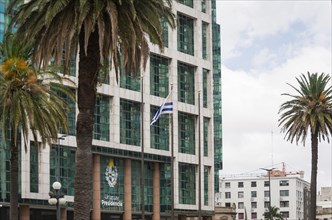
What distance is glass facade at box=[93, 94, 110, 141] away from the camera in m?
91.9

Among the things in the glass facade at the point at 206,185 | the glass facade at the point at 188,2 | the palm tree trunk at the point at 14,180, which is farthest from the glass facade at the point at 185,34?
the palm tree trunk at the point at 14,180

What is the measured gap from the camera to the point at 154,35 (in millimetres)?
36781

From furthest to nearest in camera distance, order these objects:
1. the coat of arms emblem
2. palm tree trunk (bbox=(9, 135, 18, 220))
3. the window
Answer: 1. the window
2. the coat of arms emblem
3. palm tree trunk (bbox=(9, 135, 18, 220))

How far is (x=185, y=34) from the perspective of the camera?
349ft

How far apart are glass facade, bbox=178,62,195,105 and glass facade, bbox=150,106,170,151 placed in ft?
14.2

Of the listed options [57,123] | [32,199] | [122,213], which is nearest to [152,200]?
[122,213]

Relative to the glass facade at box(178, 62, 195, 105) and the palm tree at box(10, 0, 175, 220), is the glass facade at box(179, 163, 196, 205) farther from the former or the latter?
the palm tree at box(10, 0, 175, 220)

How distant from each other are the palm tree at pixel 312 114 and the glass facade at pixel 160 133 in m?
20.8

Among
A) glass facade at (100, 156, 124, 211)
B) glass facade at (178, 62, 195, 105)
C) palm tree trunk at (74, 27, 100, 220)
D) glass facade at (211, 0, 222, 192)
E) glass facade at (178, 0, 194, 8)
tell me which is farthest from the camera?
glass facade at (211, 0, 222, 192)

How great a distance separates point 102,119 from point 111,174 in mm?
6911

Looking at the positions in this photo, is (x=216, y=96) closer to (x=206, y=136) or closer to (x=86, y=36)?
(x=206, y=136)

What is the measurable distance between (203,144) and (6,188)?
115ft

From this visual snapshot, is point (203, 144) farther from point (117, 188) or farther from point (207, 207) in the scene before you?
point (117, 188)

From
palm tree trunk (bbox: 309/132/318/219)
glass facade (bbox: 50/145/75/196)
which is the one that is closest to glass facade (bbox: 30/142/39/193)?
glass facade (bbox: 50/145/75/196)
